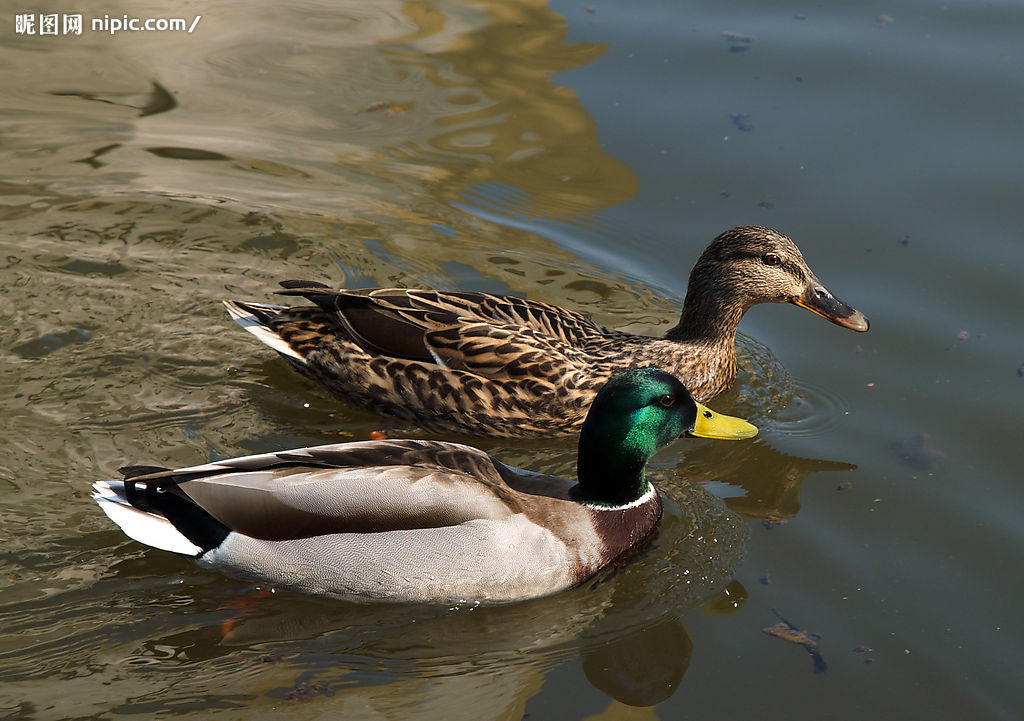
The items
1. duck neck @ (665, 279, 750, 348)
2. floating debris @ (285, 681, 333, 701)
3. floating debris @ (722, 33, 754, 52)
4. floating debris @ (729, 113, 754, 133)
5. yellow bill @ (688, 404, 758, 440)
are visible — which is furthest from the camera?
floating debris @ (722, 33, 754, 52)

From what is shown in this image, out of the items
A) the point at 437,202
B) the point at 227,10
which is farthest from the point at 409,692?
the point at 227,10

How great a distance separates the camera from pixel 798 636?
5738 mm

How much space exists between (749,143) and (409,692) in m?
5.73

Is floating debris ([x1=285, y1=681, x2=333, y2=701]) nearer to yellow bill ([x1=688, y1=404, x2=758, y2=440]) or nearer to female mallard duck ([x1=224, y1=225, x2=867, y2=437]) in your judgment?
female mallard duck ([x1=224, y1=225, x2=867, y2=437])

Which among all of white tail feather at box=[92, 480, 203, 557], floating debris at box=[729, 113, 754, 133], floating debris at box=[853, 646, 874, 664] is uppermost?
floating debris at box=[729, 113, 754, 133]

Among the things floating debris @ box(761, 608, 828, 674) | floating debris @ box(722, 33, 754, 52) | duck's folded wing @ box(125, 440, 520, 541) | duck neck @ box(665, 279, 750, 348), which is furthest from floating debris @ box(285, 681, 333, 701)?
floating debris @ box(722, 33, 754, 52)

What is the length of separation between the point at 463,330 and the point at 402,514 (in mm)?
1722

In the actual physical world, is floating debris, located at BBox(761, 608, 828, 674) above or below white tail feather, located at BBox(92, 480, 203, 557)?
above

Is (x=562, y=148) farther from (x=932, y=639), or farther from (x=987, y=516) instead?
(x=932, y=639)

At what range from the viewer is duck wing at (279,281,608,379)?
712 centimetres

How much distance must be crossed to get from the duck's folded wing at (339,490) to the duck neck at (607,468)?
508mm

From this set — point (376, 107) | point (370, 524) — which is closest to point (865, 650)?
point (370, 524)

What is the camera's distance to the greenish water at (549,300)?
5.57 metres

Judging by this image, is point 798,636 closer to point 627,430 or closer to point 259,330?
point 627,430
